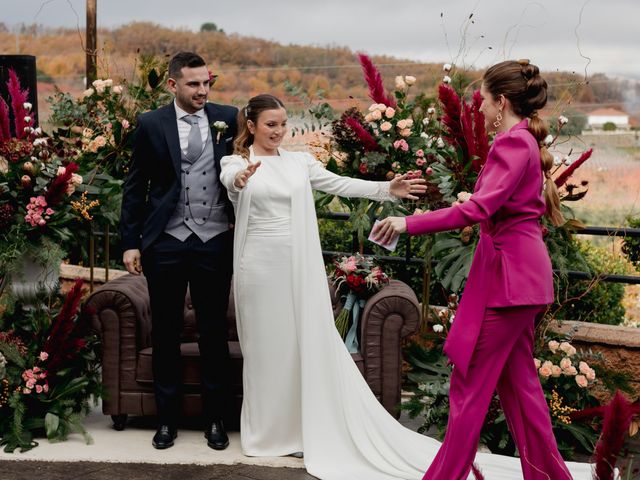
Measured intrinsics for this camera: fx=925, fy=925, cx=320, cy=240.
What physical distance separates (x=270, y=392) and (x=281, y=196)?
3.15 ft

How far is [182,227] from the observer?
4.45 meters

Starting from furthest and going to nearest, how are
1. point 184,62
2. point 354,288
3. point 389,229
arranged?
point 354,288, point 184,62, point 389,229

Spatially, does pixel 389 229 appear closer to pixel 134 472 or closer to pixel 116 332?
pixel 134 472

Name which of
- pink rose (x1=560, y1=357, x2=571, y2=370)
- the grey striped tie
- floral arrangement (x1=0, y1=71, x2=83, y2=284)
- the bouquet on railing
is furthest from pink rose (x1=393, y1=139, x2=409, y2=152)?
floral arrangement (x1=0, y1=71, x2=83, y2=284)

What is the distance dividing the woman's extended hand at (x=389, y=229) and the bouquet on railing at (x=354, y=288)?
174 centimetres

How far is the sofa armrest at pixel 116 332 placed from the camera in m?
4.77

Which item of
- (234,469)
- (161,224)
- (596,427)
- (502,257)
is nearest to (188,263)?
(161,224)

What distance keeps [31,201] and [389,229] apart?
2271 millimetres

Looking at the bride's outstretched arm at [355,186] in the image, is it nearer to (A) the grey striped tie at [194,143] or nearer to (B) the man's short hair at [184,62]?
(A) the grey striped tie at [194,143]

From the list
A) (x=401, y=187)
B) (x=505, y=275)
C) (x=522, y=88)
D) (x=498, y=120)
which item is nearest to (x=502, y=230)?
(x=505, y=275)

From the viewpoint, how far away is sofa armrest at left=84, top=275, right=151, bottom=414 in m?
4.77

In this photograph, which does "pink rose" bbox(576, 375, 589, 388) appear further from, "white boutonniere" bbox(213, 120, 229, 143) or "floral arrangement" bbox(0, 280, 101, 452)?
"floral arrangement" bbox(0, 280, 101, 452)

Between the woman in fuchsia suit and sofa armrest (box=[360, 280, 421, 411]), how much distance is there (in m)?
1.23

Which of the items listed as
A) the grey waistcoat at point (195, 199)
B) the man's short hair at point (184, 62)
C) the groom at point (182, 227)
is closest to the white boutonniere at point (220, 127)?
the groom at point (182, 227)
